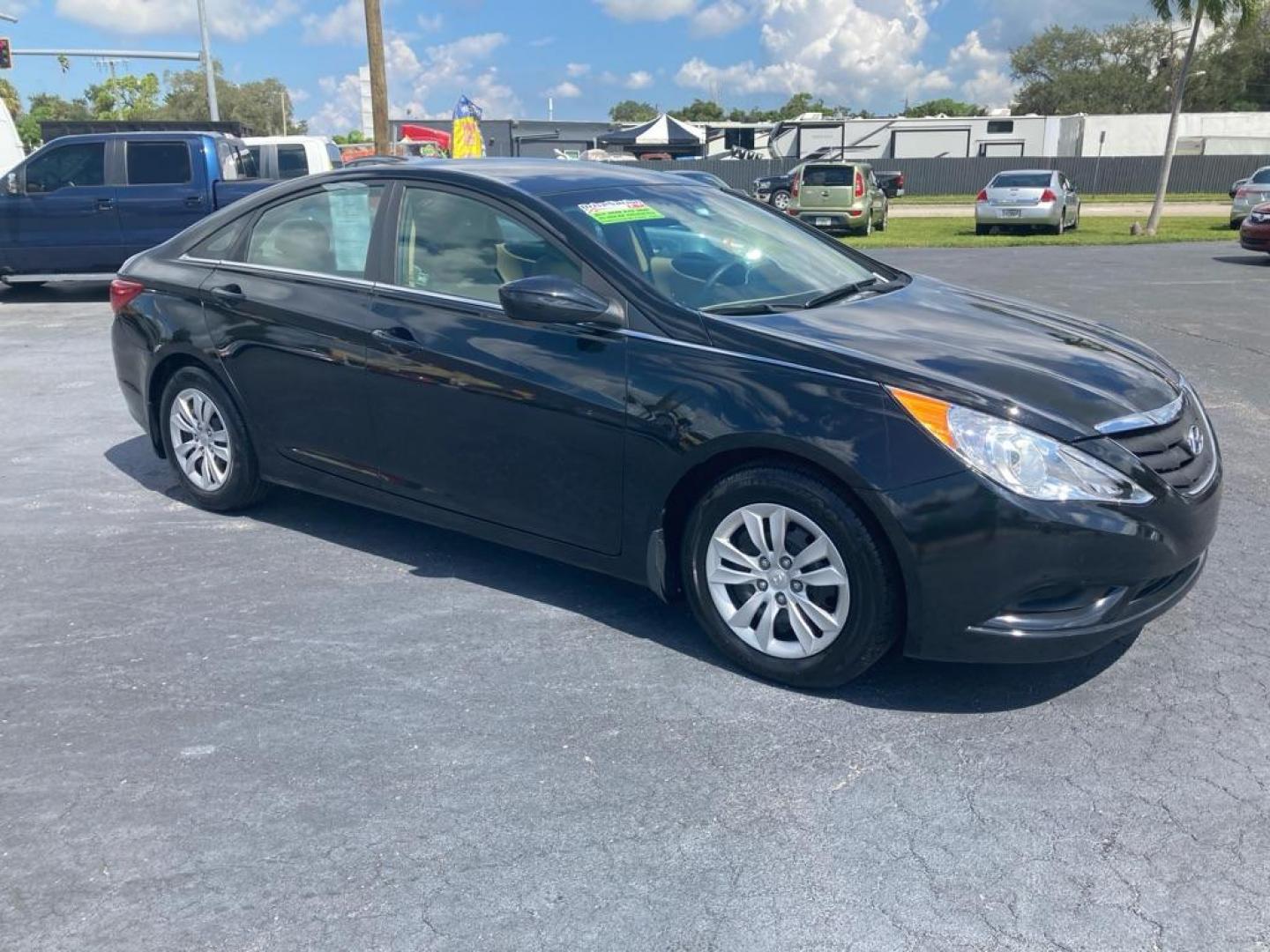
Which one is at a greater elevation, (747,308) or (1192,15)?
(1192,15)

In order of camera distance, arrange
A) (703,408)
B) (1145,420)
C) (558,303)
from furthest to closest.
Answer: (558,303) < (703,408) < (1145,420)

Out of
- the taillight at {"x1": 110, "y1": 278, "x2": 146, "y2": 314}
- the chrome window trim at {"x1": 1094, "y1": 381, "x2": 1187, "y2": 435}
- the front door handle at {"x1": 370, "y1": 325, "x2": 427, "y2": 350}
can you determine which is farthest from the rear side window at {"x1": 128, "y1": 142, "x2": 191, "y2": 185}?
the chrome window trim at {"x1": 1094, "y1": 381, "x2": 1187, "y2": 435}

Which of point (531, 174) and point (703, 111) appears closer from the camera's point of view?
point (531, 174)

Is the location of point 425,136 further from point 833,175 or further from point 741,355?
point 741,355

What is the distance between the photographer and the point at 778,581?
12.0 feet

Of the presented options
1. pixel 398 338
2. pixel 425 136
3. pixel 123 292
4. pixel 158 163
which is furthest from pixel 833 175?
pixel 398 338

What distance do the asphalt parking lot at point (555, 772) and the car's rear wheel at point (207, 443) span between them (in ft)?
1.25

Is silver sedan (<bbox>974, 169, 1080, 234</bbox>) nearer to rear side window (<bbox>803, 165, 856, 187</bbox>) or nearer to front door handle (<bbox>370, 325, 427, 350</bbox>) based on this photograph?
rear side window (<bbox>803, 165, 856, 187</bbox>)

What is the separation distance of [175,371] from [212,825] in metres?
3.09

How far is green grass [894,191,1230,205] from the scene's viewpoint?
4088cm

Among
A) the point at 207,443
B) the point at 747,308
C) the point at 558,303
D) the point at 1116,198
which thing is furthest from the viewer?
the point at 1116,198

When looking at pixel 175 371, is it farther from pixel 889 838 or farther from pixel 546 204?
pixel 889 838

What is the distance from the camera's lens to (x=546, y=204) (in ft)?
14.1

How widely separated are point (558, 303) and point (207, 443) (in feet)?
7.91
